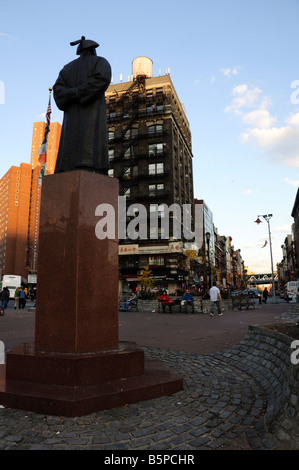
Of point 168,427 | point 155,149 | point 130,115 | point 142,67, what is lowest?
point 168,427

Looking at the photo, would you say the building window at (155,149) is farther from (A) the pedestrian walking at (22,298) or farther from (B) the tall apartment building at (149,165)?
(A) the pedestrian walking at (22,298)

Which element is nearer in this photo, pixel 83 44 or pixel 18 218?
pixel 83 44

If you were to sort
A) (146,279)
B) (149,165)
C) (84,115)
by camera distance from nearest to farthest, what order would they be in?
(84,115) < (146,279) < (149,165)

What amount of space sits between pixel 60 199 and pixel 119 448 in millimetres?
3600

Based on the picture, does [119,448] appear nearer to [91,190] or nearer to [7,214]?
[91,190]

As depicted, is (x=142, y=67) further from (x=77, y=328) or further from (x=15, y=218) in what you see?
(x=15, y=218)

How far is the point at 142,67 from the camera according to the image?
5050 cm

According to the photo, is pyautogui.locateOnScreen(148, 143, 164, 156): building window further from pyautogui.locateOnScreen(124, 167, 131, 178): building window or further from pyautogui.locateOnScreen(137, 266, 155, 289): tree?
pyautogui.locateOnScreen(137, 266, 155, 289): tree

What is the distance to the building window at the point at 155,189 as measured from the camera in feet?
142

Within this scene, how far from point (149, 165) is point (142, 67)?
18568mm

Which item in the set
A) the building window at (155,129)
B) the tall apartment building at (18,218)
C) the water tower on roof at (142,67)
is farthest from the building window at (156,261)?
the tall apartment building at (18,218)

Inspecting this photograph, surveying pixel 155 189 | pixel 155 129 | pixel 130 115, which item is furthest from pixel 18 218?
pixel 155 189

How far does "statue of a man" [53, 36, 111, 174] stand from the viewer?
5.53 m

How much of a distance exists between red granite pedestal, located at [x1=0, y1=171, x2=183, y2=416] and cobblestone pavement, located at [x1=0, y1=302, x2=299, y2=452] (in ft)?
0.60
